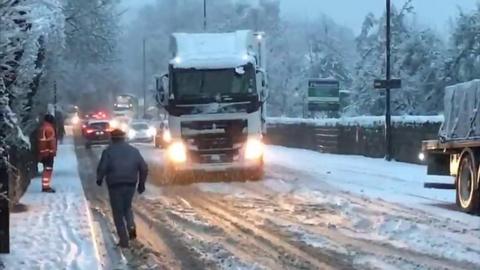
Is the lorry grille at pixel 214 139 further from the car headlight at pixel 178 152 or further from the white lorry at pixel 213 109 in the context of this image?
the car headlight at pixel 178 152

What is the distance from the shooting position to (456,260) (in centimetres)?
1250

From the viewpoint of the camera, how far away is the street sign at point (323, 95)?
159ft

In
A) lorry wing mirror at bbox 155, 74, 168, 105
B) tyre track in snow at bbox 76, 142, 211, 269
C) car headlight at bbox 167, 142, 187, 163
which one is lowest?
tyre track in snow at bbox 76, 142, 211, 269

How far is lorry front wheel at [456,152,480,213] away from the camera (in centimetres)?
1806

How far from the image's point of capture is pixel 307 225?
54.4 ft

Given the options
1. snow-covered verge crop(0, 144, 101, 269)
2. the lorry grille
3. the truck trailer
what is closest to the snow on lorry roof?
the lorry grille

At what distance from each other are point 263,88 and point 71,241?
44.1 ft

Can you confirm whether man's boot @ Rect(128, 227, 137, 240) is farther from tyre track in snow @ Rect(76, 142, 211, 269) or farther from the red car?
the red car

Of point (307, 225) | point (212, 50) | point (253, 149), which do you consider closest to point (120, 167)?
point (307, 225)

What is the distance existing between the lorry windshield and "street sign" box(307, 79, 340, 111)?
73.4 ft

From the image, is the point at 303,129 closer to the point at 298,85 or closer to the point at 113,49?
the point at 113,49

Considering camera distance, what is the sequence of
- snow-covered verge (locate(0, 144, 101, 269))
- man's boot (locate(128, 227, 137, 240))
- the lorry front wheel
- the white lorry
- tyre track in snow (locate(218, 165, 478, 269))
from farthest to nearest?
the white lorry, the lorry front wheel, man's boot (locate(128, 227, 137, 240)), tyre track in snow (locate(218, 165, 478, 269)), snow-covered verge (locate(0, 144, 101, 269))

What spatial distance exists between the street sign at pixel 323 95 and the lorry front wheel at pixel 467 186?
1155 inches

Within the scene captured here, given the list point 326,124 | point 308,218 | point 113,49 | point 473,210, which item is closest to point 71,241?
point 308,218
